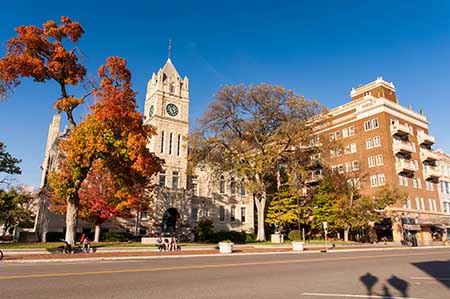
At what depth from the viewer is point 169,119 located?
156ft

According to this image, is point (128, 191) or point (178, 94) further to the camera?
point (178, 94)

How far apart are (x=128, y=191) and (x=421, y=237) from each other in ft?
155

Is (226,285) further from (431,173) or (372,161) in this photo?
(431,173)

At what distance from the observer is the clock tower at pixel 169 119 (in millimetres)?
45781

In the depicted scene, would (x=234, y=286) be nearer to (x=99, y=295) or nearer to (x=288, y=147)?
(x=99, y=295)

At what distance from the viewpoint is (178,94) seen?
5000 centimetres

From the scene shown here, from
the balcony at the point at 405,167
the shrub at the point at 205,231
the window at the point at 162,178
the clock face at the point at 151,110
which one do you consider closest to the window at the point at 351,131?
the balcony at the point at 405,167

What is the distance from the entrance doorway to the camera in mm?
43406

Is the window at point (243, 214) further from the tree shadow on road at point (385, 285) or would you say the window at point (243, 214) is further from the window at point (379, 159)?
the tree shadow on road at point (385, 285)

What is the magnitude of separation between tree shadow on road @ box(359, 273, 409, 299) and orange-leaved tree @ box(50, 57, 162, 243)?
15.2 m

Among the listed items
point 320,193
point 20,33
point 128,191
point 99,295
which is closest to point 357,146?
point 320,193

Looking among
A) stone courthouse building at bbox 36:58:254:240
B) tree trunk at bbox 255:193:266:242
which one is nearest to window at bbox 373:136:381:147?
stone courthouse building at bbox 36:58:254:240

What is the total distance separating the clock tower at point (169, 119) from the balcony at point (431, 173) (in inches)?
1539

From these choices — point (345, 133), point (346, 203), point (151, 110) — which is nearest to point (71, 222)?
point (151, 110)
